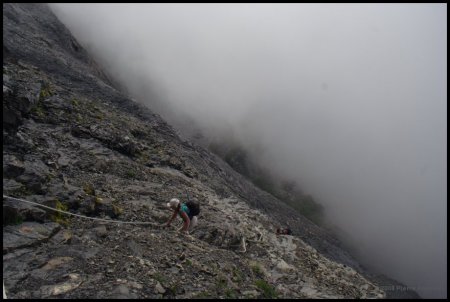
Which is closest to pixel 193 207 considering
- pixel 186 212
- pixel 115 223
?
pixel 186 212

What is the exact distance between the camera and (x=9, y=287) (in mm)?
10297

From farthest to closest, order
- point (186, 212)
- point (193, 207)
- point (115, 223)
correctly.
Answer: point (193, 207), point (186, 212), point (115, 223)

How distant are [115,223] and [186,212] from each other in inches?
113

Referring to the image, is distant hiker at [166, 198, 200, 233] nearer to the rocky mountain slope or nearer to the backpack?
the backpack

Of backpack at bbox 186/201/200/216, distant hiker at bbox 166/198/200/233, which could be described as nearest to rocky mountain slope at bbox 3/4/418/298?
distant hiker at bbox 166/198/200/233

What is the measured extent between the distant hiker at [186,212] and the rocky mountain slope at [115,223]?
24.8 inches

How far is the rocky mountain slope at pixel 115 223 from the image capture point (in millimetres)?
11750

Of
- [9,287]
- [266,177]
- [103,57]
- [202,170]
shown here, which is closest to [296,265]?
[9,287]

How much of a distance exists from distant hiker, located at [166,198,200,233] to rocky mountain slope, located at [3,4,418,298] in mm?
630

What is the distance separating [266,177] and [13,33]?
95431 mm

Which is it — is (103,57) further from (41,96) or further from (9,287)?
(9,287)

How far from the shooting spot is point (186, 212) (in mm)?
16828

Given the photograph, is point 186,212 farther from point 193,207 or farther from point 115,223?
point 115,223

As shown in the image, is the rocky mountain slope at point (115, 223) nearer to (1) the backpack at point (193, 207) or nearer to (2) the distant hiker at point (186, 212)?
(2) the distant hiker at point (186, 212)
